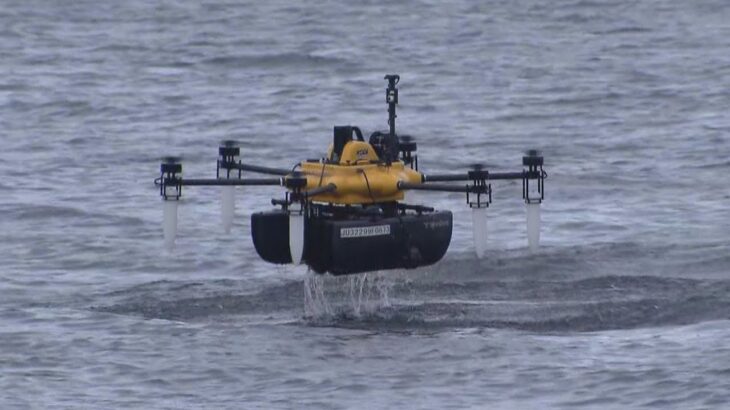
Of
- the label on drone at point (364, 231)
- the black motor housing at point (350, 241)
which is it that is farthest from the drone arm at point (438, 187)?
the label on drone at point (364, 231)

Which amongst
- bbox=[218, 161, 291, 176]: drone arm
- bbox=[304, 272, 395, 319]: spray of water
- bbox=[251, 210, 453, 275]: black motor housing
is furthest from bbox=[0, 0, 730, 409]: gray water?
bbox=[218, 161, 291, 176]: drone arm

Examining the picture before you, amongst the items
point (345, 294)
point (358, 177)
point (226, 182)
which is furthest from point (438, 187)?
point (345, 294)

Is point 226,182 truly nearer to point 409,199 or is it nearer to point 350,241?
point 350,241

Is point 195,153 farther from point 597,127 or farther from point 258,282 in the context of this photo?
point 258,282

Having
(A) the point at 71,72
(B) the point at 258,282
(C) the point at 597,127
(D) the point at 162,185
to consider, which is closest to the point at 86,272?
(B) the point at 258,282

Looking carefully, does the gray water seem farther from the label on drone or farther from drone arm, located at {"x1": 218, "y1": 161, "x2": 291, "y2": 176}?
drone arm, located at {"x1": 218, "y1": 161, "x2": 291, "y2": 176}

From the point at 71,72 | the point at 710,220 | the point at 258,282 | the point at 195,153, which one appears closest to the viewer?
the point at 258,282
